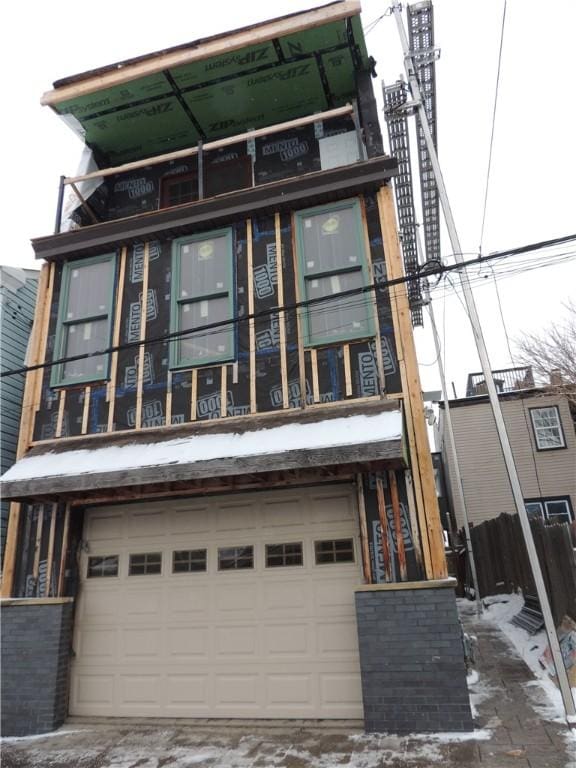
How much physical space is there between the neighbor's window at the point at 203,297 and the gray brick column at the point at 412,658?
387 centimetres

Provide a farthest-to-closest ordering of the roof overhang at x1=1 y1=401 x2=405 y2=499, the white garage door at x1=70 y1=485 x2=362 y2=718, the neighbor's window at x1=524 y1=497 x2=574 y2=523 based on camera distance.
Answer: the neighbor's window at x1=524 y1=497 x2=574 y2=523 < the white garage door at x1=70 y1=485 x2=362 y2=718 < the roof overhang at x1=1 y1=401 x2=405 y2=499

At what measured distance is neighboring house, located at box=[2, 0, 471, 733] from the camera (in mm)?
6008

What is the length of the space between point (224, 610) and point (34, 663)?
2.49 meters

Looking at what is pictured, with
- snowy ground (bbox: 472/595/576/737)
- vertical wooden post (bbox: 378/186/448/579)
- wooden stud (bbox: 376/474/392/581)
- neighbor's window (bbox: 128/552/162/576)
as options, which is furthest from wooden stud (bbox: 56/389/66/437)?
snowy ground (bbox: 472/595/576/737)

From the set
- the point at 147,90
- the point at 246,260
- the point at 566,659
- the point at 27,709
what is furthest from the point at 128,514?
the point at 147,90

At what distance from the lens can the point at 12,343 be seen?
9844 mm

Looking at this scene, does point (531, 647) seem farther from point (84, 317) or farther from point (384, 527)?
point (84, 317)

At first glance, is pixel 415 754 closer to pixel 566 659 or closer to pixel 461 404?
pixel 566 659

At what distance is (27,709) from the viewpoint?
250 inches

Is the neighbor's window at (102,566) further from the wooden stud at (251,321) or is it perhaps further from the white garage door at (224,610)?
the wooden stud at (251,321)

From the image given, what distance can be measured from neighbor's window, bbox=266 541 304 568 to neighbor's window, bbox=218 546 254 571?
25 cm

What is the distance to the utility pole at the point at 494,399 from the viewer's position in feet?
18.3

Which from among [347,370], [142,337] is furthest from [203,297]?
[347,370]

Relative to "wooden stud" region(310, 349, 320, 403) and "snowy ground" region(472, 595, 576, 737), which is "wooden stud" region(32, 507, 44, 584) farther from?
"snowy ground" region(472, 595, 576, 737)
